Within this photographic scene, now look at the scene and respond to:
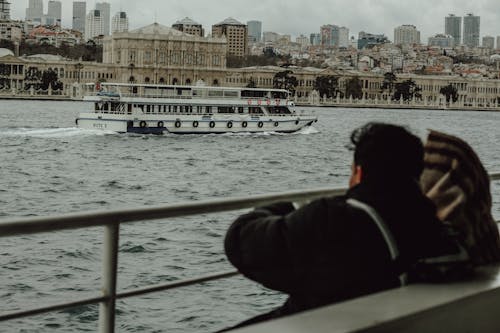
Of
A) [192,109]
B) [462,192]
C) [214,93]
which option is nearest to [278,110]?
[214,93]

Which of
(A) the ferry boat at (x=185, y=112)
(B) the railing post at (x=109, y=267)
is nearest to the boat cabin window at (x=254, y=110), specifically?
(A) the ferry boat at (x=185, y=112)

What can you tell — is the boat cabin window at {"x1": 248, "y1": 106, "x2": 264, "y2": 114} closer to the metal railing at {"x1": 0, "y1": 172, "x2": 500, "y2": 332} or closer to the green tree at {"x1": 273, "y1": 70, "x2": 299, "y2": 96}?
→ the metal railing at {"x1": 0, "y1": 172, "x2": 500, "y2": 332}

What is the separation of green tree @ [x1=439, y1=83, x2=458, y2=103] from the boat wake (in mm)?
77474

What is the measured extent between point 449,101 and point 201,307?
103 metres

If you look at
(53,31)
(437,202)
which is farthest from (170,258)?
(53,31)

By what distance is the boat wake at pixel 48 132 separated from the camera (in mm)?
34188


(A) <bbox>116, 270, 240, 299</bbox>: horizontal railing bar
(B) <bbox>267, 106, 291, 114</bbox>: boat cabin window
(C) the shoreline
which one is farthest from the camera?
(C) the shoreline

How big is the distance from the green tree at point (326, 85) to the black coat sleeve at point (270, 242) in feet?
311

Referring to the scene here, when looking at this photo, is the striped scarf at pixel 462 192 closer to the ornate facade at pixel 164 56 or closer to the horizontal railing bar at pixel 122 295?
the horizontal railing bar at pixel 122 295

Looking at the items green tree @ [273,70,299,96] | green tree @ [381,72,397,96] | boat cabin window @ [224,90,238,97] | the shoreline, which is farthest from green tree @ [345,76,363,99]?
boat cabin window @ [224,90,238,97]

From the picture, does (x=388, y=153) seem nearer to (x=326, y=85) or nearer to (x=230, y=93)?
(x=230, y=93)

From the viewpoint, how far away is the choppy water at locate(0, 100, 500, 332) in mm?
6969

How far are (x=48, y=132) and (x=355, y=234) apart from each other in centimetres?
3459

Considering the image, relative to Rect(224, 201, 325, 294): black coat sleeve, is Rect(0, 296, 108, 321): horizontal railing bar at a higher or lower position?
lower
